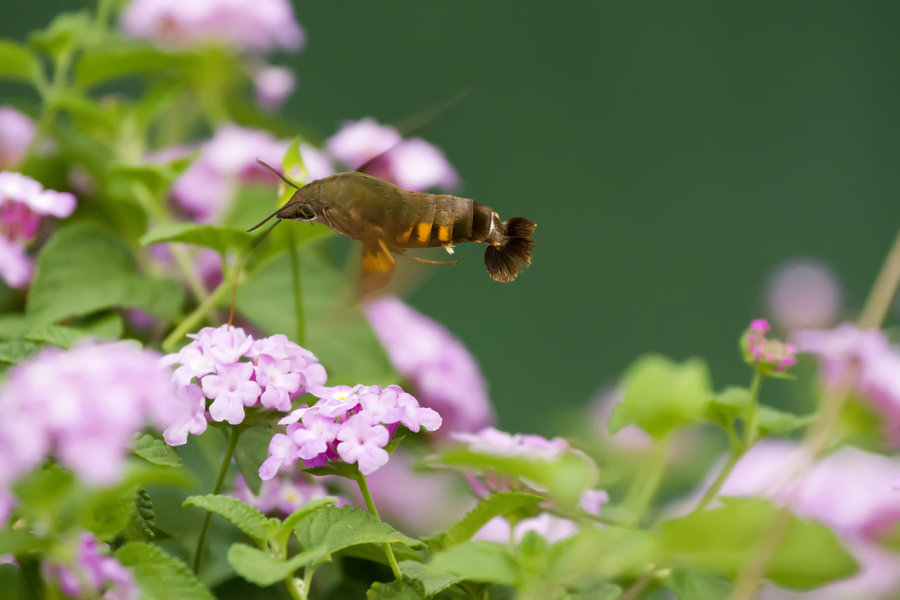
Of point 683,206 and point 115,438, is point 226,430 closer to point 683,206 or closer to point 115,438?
point 115,438

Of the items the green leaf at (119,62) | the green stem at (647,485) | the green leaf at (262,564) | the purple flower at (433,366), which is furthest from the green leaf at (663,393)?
the green leaf at (119,62)

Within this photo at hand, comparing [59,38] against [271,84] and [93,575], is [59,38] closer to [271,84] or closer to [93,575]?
[271,84]

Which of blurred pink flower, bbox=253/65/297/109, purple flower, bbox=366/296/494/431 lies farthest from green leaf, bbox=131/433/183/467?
blurred pink flower, bbox=253/65/297/109

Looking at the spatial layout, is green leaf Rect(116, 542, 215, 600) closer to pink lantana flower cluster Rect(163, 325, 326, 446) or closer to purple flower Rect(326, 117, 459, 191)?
pink lantana flower cluster Rect(163, 325, 326, 446)

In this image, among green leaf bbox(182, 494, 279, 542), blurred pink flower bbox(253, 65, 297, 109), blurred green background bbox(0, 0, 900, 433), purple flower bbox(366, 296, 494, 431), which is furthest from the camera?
blurred green background bbox(0, 0, 900, 433)

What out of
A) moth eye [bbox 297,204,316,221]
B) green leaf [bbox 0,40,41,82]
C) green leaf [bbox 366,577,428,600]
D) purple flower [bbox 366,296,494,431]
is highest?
moth eye [bbox 297,204,316,221]

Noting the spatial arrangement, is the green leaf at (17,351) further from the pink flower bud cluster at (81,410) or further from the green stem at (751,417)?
the green stem at (751,417)

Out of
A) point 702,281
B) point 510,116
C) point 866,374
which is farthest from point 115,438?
point 702,281
